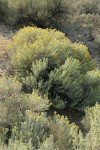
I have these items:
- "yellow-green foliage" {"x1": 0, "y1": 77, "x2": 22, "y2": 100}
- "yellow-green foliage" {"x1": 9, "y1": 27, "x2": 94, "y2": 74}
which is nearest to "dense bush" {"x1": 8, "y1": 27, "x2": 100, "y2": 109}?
"yellow-green foliage" {"x1": 9, "y1": 27, "x2": 94, "y2": 74}

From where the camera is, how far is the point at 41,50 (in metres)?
7.83

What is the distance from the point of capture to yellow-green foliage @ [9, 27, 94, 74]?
7824mm

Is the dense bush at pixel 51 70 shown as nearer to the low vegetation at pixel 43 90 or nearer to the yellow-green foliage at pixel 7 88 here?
the low vegetation at pixel 43 90

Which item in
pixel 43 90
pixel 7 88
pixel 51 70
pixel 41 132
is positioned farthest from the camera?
pixel 51 70

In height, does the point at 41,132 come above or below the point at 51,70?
below

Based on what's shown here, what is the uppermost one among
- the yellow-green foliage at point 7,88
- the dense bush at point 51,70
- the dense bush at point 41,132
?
the dense bush at point 51,70

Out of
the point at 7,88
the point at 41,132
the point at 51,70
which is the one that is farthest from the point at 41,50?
the point at 41,132

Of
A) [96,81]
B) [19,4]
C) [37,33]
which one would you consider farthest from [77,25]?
[96,81]

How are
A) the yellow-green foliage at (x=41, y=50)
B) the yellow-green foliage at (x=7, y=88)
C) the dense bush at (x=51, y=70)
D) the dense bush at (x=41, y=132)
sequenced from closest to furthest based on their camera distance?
the dense bush at (x=41, y=132)
the yellow-green foliage at (x=7, y=88)
the dense bush at (x=51, y=70)
the yellow-green foliage at (x=41, y=50)

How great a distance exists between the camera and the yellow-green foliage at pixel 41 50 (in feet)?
25.7

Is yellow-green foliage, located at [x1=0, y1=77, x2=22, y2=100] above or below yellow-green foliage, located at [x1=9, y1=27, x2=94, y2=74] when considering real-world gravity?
below

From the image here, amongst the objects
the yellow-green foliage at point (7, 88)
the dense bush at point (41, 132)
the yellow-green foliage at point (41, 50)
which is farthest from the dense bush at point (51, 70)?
the dense bush at point (41, 132)

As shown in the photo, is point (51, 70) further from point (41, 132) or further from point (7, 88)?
point (41, 132)

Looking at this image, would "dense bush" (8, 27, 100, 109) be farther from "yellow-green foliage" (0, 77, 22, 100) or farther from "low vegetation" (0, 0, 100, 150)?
"yellow-green foliage" (0, 77, 22, 100)
